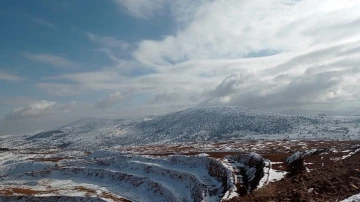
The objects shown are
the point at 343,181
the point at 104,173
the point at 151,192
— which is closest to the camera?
the point at 343,181

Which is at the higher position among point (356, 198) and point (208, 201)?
point (356, 198)

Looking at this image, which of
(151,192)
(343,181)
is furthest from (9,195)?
(343,181)

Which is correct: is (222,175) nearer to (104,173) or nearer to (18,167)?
(104,173)

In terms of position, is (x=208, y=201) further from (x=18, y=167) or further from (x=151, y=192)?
(x=18, y=167)

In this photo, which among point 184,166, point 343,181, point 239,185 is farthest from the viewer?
point 184,166

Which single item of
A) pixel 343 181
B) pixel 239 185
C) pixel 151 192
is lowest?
pixel 151 192

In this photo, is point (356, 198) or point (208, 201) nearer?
point (356, 198)

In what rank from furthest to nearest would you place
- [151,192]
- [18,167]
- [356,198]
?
[18,167], [151,192], [356,198]

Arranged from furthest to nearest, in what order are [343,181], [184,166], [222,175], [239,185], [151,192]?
[184,166] → [151,192] → [222,175] → [239,185] → [343,181]

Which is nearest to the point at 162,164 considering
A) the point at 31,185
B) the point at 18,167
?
the point at 31,185
